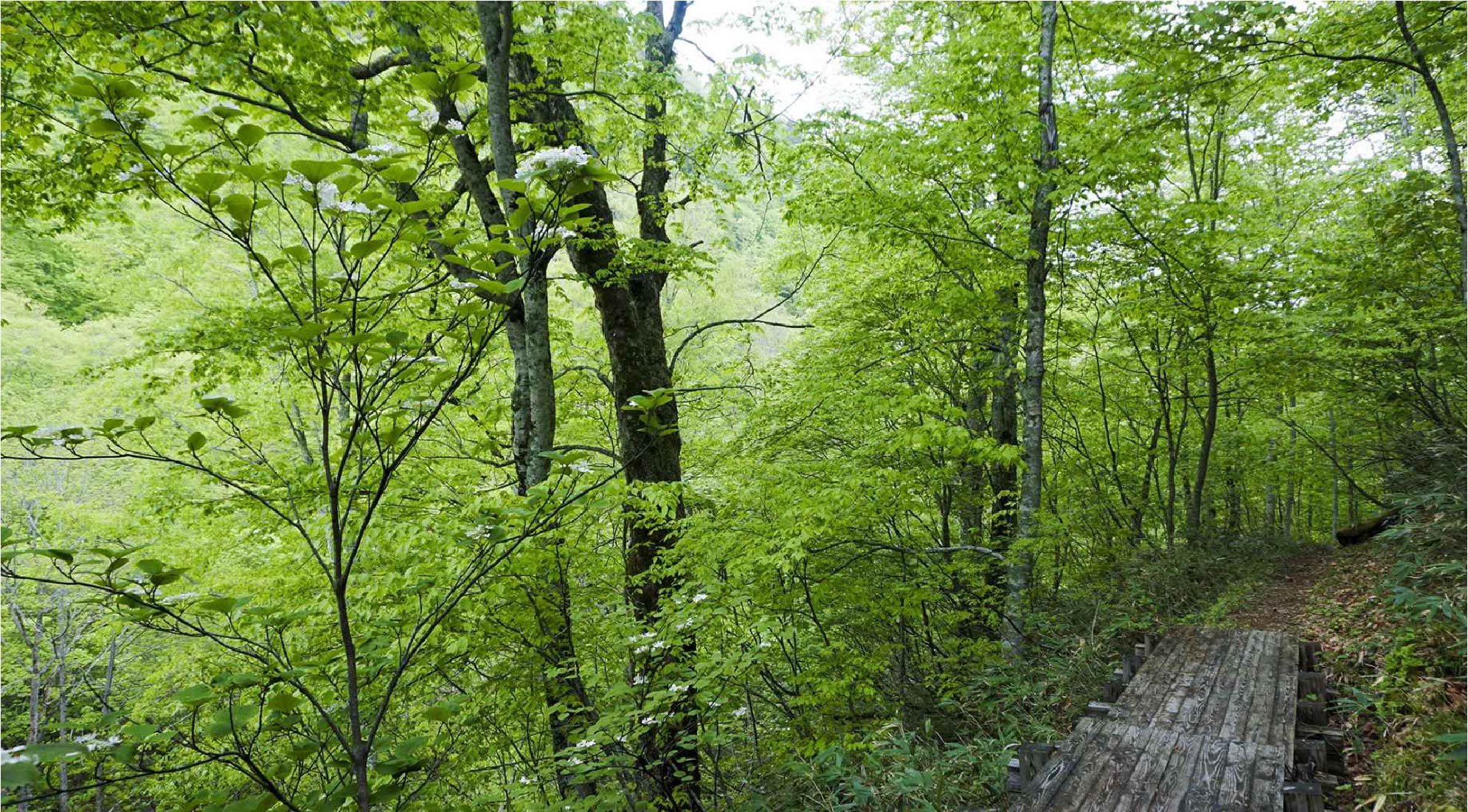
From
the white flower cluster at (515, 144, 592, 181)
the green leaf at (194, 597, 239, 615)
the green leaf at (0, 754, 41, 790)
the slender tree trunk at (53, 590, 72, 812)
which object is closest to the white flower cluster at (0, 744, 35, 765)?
the green leaf at (0, 754, 41, 790)

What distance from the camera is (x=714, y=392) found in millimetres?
11125

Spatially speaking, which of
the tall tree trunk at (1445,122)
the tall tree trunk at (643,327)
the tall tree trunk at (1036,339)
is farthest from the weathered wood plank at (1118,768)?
the tall tree trunk at (1445,122)

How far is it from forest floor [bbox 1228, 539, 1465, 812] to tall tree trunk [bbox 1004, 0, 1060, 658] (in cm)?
232

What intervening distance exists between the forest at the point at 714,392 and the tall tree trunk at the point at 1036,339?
0.20 feet

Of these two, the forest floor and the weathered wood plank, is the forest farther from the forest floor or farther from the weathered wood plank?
the weathered wood plank

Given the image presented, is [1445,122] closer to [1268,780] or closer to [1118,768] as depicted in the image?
[1268,780]

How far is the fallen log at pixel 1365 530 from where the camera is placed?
28.9 ft

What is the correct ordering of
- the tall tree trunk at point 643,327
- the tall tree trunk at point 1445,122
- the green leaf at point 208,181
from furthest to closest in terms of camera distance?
the tall tree trunk at point 643,327, the tall tree trunk at point 1445,122, the green leaf at point 208,181

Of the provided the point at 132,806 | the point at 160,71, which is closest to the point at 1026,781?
the point at 160,71

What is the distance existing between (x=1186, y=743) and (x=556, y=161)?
4.73m

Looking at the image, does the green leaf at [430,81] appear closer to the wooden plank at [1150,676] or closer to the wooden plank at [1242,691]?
the wooden plank at [1150,676]

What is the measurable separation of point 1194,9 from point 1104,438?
7844mm

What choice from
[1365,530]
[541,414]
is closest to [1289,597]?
[1365,530]

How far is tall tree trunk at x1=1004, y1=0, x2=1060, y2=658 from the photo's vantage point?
6.33m
